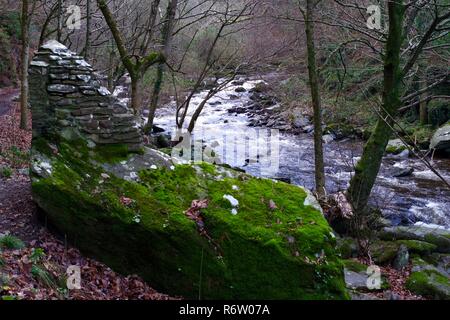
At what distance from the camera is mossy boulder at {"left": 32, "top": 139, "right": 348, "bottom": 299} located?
16.1 ft

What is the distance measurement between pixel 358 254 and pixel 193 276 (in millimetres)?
3655

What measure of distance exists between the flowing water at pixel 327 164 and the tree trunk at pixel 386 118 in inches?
18.0

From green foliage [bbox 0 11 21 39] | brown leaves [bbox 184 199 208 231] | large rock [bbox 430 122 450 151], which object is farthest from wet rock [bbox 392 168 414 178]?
green foliage [bbox 0 11 21 39]

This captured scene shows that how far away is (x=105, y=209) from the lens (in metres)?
5.17

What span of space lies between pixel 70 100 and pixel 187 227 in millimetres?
2409

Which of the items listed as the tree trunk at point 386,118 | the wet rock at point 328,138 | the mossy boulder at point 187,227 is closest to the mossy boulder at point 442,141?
the wet rock at point 328,138

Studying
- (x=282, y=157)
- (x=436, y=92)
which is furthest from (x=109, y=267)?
(x=436, y=92)

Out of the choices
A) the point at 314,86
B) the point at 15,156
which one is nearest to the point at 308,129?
the point at 314,86

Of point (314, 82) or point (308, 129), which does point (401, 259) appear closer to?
point (314, 82)

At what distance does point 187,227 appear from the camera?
16.6ft

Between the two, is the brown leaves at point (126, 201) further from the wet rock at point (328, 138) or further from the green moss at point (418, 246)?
the wet rock at point (328, 138)
